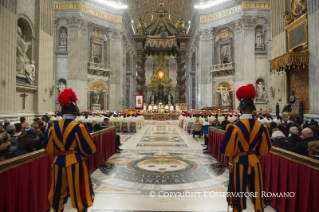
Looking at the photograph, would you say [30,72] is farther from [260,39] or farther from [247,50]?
[260,39]

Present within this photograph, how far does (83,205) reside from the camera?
117 inches

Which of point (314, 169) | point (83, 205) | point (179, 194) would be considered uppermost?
point (314, 169)

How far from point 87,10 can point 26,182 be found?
2814cm

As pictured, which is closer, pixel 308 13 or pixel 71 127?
pixel 71 127

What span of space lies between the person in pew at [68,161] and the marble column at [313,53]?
415 inches

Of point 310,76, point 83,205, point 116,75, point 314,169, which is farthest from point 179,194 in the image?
point 116,75

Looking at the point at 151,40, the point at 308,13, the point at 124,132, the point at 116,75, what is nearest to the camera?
the point at 308,13

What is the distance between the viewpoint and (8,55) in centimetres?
1081

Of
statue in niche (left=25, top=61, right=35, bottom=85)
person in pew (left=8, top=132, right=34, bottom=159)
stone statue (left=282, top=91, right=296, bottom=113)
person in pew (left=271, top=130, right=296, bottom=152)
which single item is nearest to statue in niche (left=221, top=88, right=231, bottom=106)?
stone statue (left=282, top=91, right=296, bottom=113)

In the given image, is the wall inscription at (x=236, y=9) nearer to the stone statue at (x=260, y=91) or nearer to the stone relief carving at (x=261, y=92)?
the stone relief carving at (x=261, y=92)

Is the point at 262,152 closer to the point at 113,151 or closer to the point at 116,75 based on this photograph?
the point at 113,151

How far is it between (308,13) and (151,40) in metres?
25.2

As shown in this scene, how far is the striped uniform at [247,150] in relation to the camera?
2.95 m

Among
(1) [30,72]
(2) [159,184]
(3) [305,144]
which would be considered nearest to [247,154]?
(3) [305,144]
